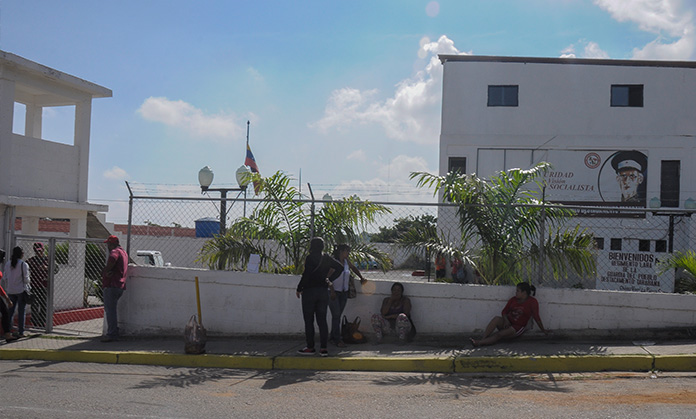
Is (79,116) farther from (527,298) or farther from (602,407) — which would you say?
(602,407)

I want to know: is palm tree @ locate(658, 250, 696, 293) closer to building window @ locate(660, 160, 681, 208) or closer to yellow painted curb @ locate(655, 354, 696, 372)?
yellow painted curb @ locate(655, 354, 696, 372)

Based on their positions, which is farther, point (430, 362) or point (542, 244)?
point (542, 244)

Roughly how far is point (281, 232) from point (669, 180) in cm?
1760

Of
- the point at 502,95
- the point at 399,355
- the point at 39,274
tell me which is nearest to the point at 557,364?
the point at 399,355

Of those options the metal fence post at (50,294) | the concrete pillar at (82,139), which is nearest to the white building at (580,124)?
the concrete pillar at (82,139)

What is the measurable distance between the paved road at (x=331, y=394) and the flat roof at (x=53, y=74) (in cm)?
571

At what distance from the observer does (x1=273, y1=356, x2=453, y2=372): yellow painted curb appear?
7898mm

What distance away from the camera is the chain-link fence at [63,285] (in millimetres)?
11141

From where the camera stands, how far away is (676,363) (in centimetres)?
750

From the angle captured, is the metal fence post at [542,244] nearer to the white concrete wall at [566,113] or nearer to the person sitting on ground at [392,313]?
the person sitting on ground at [392,313]

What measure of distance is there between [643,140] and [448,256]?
16206 millimetres

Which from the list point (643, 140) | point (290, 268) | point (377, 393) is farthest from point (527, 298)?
point (643, 140)

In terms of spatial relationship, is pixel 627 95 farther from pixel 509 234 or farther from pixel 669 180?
pixel 509 234

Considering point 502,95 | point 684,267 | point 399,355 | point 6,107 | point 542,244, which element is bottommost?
point 399,355
